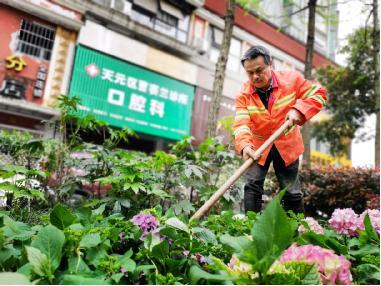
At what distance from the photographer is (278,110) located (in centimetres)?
254

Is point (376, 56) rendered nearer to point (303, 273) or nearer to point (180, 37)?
point (180, 37)

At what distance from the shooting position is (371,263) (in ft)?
3.73

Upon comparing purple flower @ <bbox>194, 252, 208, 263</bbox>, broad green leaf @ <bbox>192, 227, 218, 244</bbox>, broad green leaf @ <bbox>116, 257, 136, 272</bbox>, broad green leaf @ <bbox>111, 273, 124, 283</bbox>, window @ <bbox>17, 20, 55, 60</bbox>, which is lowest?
broad green leaf @ <bbox>111, 273, 124, 283</bbox>

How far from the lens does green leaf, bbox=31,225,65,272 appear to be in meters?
0.99

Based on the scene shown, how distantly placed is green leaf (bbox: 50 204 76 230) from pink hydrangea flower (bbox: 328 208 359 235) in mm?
1191

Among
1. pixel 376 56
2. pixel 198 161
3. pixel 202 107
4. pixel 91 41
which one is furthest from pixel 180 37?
pixel 198 161

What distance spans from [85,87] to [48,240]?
35.3 feet

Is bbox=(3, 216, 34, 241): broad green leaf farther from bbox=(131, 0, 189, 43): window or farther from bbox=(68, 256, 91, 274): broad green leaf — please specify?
bbox=(131, 0, 189, 43): window

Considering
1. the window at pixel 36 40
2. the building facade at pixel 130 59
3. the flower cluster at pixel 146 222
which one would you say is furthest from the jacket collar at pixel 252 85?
the window at pixel 36 40

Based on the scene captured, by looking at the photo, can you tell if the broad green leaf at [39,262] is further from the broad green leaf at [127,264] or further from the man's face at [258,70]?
the man's face at [258,70]

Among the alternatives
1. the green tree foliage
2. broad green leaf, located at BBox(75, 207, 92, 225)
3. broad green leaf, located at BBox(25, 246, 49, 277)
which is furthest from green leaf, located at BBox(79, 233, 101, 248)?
the green tree foliage

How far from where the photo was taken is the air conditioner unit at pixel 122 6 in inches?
478

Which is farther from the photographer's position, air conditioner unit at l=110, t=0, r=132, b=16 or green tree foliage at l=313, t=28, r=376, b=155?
green tree foliage at l=313, t=28, r=376, b=155

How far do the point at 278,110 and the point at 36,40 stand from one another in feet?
32.7
